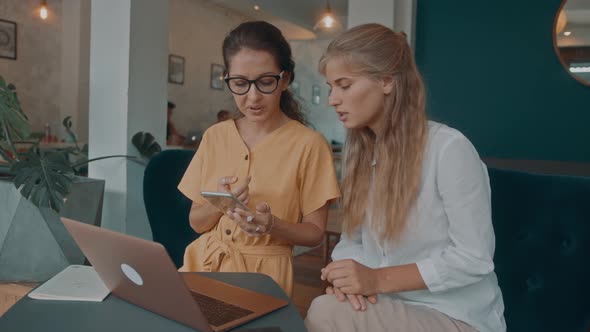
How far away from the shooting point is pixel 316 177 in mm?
1554

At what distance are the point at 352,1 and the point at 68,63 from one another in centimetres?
570

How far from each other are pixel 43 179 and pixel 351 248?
1284 millimetres

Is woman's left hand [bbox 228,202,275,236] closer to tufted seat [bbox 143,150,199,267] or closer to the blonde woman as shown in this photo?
the blonde woman

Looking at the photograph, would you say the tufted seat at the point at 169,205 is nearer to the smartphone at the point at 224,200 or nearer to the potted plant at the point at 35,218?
the potted plant at the point at 35,218

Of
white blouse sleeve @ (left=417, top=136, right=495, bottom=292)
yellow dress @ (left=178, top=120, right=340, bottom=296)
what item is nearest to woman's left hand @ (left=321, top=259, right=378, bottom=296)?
white blouse sleeve @ (left=417, top=136, right=495, bottom=292)

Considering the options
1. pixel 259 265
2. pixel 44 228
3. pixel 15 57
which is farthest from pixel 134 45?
pixel 15 57

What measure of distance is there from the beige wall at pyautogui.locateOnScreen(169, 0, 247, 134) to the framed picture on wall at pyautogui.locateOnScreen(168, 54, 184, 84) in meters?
0.08

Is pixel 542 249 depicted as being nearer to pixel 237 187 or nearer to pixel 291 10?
pixel 237 187

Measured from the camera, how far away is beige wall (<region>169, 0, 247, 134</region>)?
348 inches

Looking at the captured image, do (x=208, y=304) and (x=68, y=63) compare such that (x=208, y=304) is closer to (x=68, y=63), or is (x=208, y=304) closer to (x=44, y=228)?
(x=44, y=228)

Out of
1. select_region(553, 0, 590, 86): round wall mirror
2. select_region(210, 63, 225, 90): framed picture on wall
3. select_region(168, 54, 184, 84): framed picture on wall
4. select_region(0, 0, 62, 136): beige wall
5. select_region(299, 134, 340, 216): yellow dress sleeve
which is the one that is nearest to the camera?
select_region(299, 134, 340, 216): yellow dress sleeve

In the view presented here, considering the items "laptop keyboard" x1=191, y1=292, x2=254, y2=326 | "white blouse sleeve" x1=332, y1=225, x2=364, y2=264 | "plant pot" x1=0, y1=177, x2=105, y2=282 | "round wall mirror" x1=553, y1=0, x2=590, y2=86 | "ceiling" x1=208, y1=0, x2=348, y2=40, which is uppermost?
"ceiling" x1=208, y1=0, x2=348, y2=40

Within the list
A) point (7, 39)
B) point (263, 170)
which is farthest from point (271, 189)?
point (7, 39)

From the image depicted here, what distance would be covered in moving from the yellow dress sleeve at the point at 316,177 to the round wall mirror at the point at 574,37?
8.70ft
